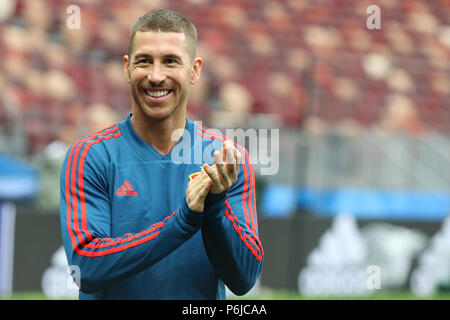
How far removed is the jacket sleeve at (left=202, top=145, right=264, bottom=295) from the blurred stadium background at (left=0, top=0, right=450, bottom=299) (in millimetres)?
4927

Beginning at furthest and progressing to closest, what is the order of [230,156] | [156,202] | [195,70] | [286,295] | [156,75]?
[286,295] < [195,70] < [156,202] < [156,75] < [230,156]

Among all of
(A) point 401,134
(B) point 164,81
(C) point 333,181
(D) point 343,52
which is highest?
(D) point 343,52

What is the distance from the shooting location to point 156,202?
2590mm

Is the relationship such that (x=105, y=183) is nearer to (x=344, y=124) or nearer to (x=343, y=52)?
(x=344, y=124)

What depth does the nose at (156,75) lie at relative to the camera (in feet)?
8.13

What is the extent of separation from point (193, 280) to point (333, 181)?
5.72 metres

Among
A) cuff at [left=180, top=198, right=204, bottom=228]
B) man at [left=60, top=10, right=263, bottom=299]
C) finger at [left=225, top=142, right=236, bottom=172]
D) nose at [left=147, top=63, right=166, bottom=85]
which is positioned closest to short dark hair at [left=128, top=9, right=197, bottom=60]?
man at [left=60, top=10, right=263, bottom=299]

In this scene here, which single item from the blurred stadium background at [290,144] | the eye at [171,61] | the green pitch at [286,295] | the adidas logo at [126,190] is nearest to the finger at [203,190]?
the adidas logo at [126,190]

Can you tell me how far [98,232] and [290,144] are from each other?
5.69 m

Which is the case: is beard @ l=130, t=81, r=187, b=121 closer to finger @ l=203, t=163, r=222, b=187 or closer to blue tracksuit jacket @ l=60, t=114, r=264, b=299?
blue tracksuit jacket @ l=60, t=114, r=264, b=299

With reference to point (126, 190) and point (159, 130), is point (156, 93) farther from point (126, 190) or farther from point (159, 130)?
point (126, 190)

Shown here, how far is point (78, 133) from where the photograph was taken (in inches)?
305

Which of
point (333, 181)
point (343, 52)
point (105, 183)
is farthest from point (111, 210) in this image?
point (343, 52)

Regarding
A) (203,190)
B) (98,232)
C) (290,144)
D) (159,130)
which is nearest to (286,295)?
(290,144)
